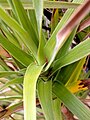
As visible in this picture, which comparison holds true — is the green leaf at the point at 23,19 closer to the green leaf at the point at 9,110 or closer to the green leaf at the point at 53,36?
the green leaf at the point at 53,36

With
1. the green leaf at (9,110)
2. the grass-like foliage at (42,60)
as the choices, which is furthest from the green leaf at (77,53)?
the green leaf at (9,110)

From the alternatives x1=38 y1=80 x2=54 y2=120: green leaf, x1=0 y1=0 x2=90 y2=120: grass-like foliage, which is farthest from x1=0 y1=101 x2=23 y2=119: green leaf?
x1=38 y1=80 x2=54 y2=120: green leaf

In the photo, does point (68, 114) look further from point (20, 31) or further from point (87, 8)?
point (87, 8)

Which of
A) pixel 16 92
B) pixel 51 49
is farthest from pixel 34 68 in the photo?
pixel 16 92

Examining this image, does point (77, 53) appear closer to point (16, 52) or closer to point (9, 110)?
point (16, 52)

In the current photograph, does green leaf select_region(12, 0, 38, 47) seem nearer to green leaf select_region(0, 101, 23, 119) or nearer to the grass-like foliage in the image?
the grass-like foliage

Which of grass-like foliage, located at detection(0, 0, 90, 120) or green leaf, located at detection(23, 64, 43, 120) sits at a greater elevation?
grass-like foliage, located at detection(0, 0, 90, 120)
